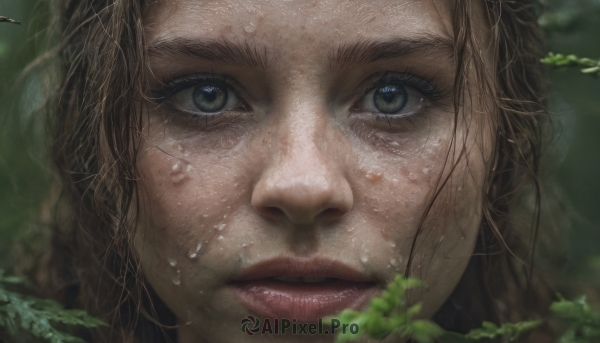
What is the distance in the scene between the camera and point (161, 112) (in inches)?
70.2

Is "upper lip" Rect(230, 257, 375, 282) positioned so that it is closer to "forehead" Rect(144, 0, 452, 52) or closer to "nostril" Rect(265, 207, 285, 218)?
"nostril" Rect(265, 207, 285, 218)

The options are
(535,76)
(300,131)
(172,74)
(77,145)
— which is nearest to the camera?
(300,131)

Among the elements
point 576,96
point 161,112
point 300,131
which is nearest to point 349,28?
point 300,131

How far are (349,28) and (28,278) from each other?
1500 mm

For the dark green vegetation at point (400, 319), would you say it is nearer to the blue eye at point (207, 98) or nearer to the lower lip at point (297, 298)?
the lower lip at point (297, 298)

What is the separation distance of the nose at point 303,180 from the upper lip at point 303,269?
0.11 metres

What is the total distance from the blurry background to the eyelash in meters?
0.76

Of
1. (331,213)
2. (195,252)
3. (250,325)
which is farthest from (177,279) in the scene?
(331,213)

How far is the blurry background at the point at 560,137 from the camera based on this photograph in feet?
7.73

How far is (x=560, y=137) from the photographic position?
95.3 inches

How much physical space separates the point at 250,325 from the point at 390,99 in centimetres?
72

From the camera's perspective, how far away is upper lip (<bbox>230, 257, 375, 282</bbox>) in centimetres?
162

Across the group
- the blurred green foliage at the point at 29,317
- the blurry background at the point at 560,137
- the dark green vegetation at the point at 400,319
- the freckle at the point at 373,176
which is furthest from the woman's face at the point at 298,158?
the blurry background at the point at 560,137

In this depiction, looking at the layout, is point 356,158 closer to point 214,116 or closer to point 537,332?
point 214,116
